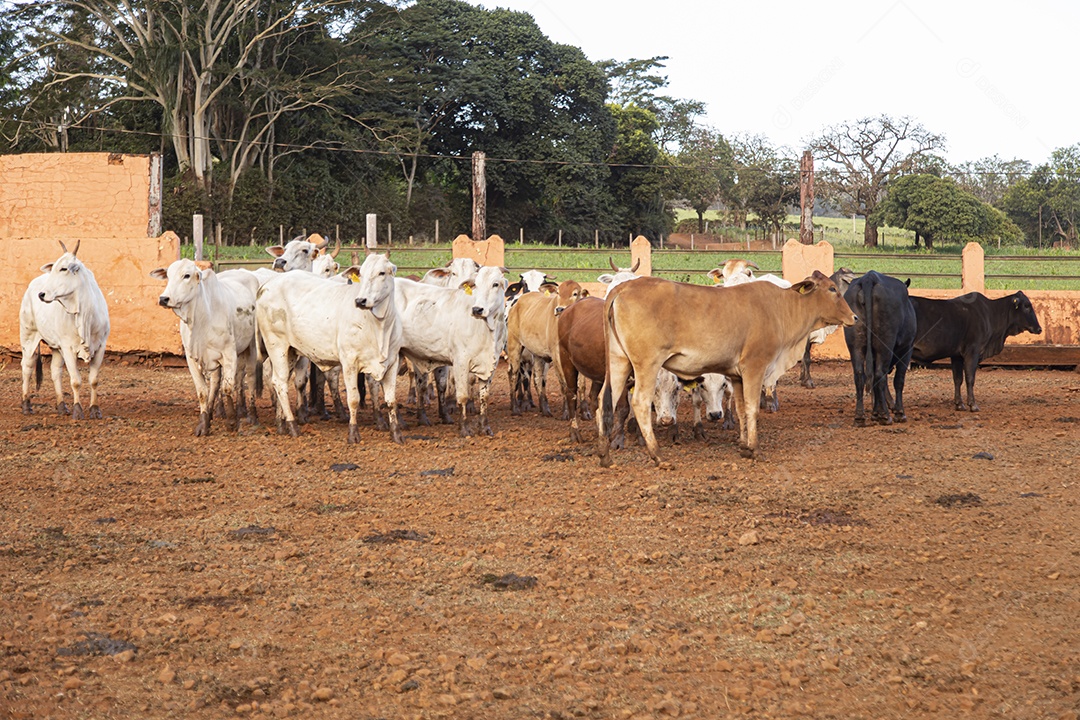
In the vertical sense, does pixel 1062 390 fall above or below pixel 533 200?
below

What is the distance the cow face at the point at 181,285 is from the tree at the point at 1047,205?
35.9m

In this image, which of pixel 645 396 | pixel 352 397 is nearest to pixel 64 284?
pixel 352 397

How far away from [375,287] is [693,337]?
3.08m

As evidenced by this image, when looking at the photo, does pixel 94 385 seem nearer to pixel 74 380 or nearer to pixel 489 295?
pixel 74 380

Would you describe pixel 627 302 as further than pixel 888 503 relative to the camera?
Yes

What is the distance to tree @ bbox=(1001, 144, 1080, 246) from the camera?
41.8 m

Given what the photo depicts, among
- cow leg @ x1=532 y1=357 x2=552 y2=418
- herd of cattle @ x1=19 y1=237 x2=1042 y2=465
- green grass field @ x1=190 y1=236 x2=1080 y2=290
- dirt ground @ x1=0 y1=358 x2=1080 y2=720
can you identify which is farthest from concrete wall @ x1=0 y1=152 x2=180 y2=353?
dirt ground @ x1=0 y1=358 x2=1080 y2=720

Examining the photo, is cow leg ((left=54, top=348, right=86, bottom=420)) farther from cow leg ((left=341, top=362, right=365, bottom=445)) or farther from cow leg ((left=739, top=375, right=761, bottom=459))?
cow leg ((left=739, top=375, right=761, bottom=459))

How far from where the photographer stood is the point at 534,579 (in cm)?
607

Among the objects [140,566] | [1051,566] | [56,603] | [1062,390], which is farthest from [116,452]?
[1062,390]

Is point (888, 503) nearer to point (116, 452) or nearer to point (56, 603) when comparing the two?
point (56, 603)

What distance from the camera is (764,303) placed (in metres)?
9.91

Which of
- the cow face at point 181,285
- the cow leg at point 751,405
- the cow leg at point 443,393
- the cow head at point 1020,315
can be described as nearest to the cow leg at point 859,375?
the cow leg at point 751,405

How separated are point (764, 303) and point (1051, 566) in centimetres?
404
